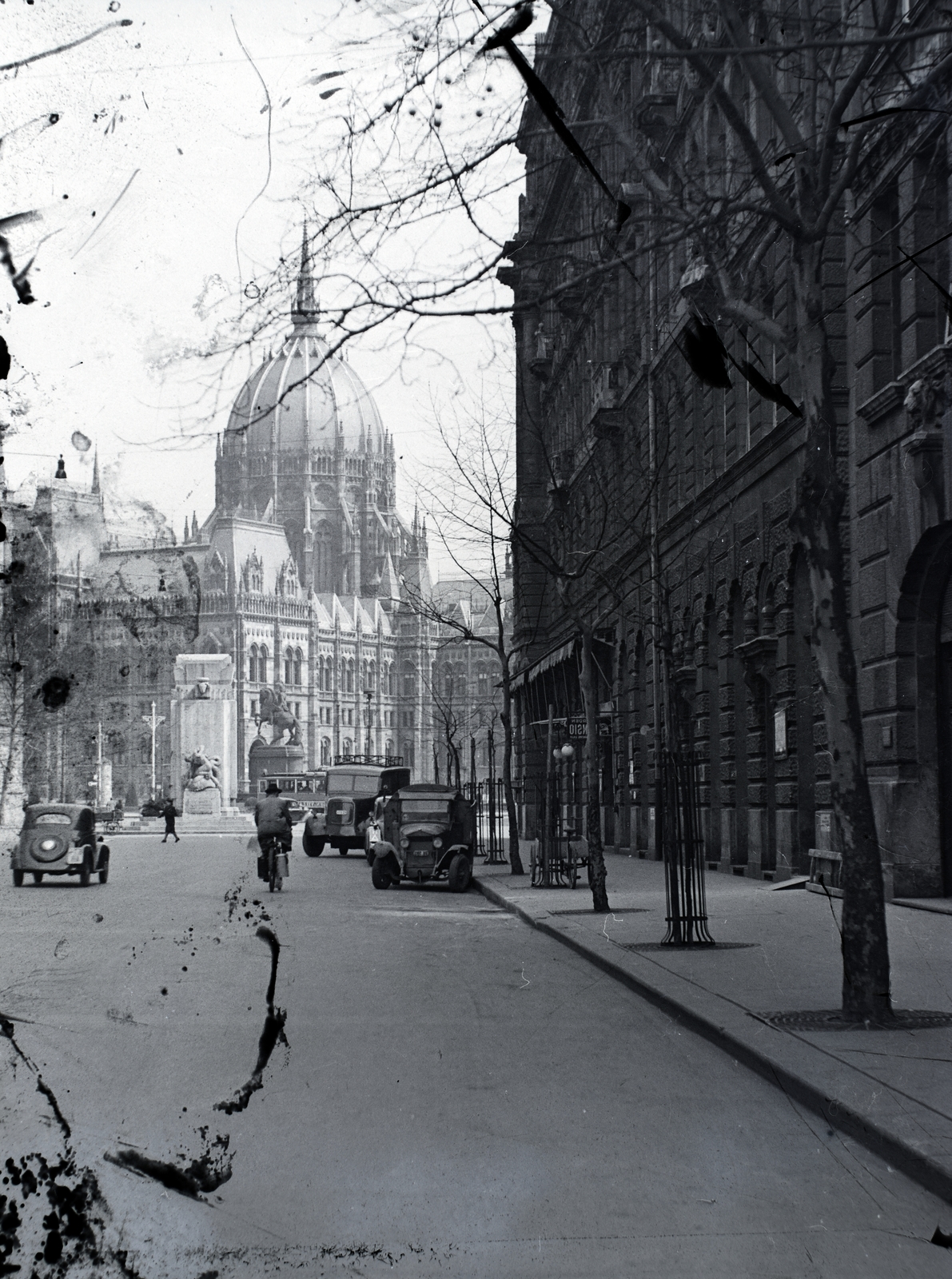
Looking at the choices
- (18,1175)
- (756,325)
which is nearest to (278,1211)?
(18,1175)

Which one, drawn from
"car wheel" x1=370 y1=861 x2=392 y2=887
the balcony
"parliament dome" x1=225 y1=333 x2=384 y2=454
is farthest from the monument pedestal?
"parliament dome" x1=225 y1=333 x2=384 y2=454

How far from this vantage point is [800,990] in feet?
38.2

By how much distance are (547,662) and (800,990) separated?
36.7 m

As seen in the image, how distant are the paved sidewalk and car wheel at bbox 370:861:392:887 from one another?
380 centimetres

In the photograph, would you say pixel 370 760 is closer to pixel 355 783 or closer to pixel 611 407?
pixel 355 783

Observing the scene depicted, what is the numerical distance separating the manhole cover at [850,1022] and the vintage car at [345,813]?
31.9 m

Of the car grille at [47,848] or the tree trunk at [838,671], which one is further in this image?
the car grille at [47,848]

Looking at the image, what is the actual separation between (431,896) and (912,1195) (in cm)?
1902

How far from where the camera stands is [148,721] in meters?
106

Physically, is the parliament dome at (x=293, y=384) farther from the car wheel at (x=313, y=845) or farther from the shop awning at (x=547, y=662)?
the car wheel at (x=313, y=845)

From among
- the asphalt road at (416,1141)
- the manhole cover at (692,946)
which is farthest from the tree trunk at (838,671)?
the manhole cover at (692,946)

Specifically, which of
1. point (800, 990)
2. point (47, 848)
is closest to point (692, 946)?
point (800, 990)

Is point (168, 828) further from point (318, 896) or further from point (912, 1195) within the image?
point (912, 1195)

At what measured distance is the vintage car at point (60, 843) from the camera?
25625mm
